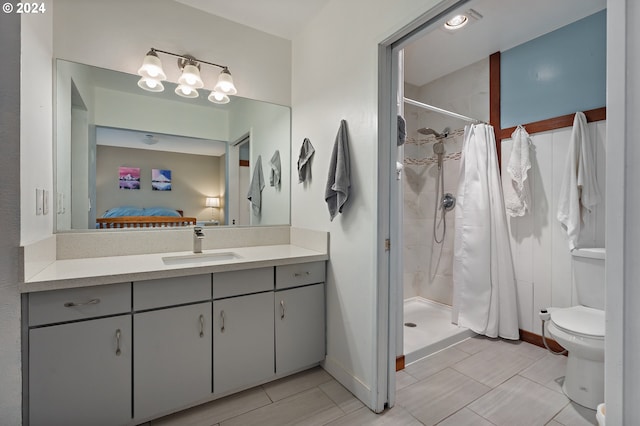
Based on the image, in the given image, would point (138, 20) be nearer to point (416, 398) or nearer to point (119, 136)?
point (119, 136)

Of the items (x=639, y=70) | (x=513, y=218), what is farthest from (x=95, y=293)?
(x=513, y=218)

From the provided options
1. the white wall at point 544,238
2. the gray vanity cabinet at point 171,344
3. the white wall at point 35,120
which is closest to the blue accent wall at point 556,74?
the white wall at point 544,238

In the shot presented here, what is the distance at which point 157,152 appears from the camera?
2.07 m

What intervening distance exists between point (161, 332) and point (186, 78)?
5.42 ft

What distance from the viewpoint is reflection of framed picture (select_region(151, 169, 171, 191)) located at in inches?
80.6

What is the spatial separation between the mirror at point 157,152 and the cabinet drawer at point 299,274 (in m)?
0.63

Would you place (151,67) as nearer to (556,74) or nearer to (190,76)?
(190,76)

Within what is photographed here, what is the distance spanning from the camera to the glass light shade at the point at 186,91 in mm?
2102

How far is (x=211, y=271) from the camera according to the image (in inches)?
64.3

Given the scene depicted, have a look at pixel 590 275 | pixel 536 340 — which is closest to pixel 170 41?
pixel 590 275

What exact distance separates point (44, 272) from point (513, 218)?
3315 millimetres

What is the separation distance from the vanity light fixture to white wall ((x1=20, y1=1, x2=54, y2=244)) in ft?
1.58

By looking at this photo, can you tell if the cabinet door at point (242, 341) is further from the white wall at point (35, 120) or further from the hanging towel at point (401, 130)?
the hanging towel at point (401, 130)

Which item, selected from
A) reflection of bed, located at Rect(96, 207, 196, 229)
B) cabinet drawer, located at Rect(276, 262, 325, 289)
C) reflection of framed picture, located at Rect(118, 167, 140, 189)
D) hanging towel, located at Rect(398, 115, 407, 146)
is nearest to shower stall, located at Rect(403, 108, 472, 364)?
cabinet drawer, located at Rect(276, 262, 325, 289)
